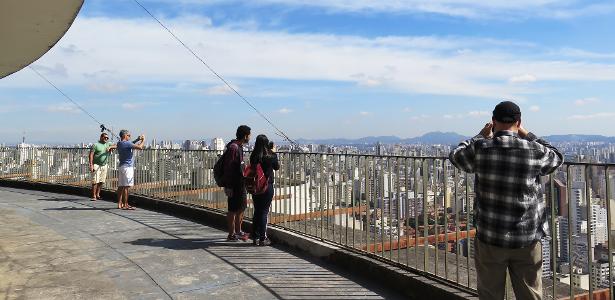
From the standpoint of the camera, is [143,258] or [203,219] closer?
[143,258]

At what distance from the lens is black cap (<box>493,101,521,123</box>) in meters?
3.33

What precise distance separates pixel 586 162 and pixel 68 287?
4998mm

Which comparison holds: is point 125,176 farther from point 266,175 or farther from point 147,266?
point 147,266

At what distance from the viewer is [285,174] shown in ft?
25.0

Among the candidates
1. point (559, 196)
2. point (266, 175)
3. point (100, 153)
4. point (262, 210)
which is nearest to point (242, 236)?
point (262, 210)

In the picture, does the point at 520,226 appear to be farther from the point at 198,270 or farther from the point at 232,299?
the point at 198,270

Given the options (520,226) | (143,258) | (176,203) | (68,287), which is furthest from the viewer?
(176,203)

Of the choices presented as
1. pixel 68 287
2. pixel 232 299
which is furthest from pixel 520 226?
pixel 68 287

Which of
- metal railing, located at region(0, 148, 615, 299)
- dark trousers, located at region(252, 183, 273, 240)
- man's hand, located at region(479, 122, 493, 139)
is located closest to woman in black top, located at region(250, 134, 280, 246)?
dark trousers, located at region(252, 183, 273, 240)

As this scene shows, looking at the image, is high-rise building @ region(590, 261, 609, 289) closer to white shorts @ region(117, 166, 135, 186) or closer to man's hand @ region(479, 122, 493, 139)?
man's hand @ region(479, 122, 493, 139)

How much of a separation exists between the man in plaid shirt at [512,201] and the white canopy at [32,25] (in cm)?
403

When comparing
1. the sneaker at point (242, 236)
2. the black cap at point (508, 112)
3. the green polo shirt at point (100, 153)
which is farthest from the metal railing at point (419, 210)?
the green polo shirt at point (100, 153)

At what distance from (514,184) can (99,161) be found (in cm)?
1141

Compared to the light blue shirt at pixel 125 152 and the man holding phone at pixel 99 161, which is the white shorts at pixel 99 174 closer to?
the man holding phone at pixel 99 161
